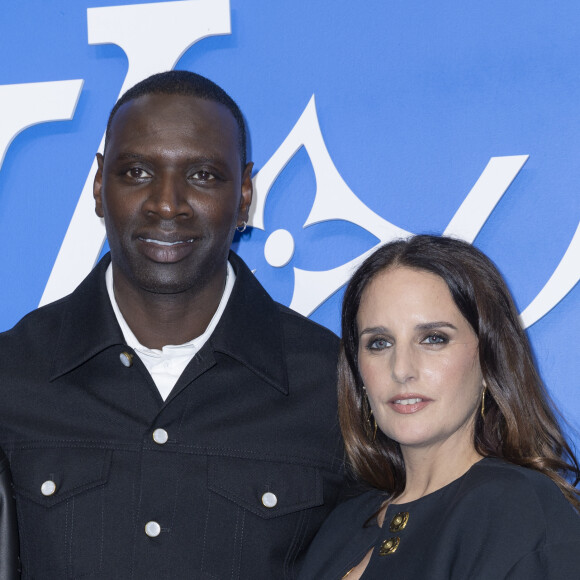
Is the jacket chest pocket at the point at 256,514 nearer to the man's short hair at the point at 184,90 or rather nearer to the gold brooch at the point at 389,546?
the gold brooch at the point at 389,546

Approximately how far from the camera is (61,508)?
1815 mm

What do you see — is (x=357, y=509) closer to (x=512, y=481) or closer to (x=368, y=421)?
(x=368, y=421)

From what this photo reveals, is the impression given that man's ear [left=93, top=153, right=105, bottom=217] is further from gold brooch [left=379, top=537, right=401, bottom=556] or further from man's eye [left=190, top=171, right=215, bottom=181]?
gold brooch [left=379, top=537, right=401, bottom=556]

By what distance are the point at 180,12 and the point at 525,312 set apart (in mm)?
1170

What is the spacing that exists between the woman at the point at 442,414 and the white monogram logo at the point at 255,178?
0.45 meters

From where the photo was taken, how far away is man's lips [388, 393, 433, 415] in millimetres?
1672

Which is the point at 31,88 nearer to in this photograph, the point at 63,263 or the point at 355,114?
the point at 63,263

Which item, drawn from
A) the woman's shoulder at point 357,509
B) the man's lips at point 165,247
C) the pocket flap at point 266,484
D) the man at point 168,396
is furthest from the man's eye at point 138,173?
the woman's shoulder at point 357,509

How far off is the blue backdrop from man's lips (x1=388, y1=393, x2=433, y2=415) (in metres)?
0.62

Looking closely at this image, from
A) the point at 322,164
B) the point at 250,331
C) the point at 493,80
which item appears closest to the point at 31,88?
the point at 322,164

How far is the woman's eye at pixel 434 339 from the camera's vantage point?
1.68 meters

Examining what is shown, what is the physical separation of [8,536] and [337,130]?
1227 millimetres

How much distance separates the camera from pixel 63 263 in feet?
8.02

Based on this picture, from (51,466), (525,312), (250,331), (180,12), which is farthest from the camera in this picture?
A: (180,12)
